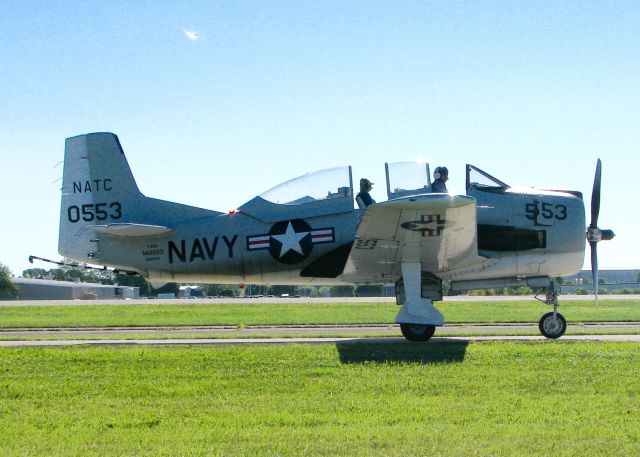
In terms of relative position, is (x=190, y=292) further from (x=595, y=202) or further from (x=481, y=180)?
(x=595, y=202)

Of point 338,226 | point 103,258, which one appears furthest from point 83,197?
point 338,226

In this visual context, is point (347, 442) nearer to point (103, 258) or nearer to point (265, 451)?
A: point (265, 451)

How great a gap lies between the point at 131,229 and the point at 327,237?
3.98m

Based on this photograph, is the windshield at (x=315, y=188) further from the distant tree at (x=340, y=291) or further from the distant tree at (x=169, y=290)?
the distant tree at (x=169, y=290)

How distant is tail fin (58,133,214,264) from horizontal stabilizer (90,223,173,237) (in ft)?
1.50

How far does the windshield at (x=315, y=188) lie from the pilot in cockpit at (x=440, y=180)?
1630mm

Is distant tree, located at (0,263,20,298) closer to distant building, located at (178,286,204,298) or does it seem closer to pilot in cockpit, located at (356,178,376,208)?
distant building, located at (178,286,204,298)

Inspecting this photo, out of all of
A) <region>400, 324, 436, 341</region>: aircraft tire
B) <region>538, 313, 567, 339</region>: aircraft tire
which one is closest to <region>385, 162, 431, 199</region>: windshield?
<region>400, 324, 436, 341</region>: aircraft tire

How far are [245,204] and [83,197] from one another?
3530mm

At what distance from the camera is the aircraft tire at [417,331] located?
14883 millimetres

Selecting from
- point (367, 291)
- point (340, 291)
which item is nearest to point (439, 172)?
point (367, 291)

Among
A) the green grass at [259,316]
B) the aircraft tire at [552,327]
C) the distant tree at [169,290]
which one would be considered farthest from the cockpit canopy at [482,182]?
the distant tree at [169,290]

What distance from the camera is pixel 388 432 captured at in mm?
6836

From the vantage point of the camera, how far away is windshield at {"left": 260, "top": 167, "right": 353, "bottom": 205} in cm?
1525
